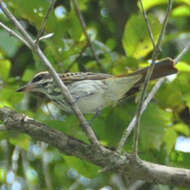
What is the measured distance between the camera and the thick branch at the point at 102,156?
3865mm

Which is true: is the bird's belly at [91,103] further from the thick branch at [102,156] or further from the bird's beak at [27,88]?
the thick branch at [102,156]

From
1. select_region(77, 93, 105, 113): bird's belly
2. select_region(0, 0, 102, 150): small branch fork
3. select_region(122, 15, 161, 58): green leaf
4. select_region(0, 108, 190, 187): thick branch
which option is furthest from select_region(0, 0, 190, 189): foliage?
select_region(0, 0, 102, 150): small branch fork

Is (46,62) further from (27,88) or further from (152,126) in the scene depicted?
(152,126)

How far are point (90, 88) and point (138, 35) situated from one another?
863mm

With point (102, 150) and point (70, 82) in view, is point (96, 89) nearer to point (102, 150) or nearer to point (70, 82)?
point (70, 82)

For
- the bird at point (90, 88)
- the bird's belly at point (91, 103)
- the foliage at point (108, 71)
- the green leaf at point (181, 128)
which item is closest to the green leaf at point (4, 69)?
the foliage at point (108, 71)

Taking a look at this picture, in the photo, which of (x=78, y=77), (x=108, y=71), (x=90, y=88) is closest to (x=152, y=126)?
(x=90, y=88)

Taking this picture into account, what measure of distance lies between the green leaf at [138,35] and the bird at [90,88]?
57cm

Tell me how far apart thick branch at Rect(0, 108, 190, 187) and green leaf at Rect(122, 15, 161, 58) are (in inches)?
66.8

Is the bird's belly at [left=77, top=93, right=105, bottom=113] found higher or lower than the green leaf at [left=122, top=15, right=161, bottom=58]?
lower

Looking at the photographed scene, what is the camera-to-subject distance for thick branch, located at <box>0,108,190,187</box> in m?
3.87

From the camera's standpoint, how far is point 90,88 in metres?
5.08

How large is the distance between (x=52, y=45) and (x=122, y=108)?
1.04 metres

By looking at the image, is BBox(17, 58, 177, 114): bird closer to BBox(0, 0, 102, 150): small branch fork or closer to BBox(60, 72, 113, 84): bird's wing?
BBox(60, 72, 113, 84): bird's wing
